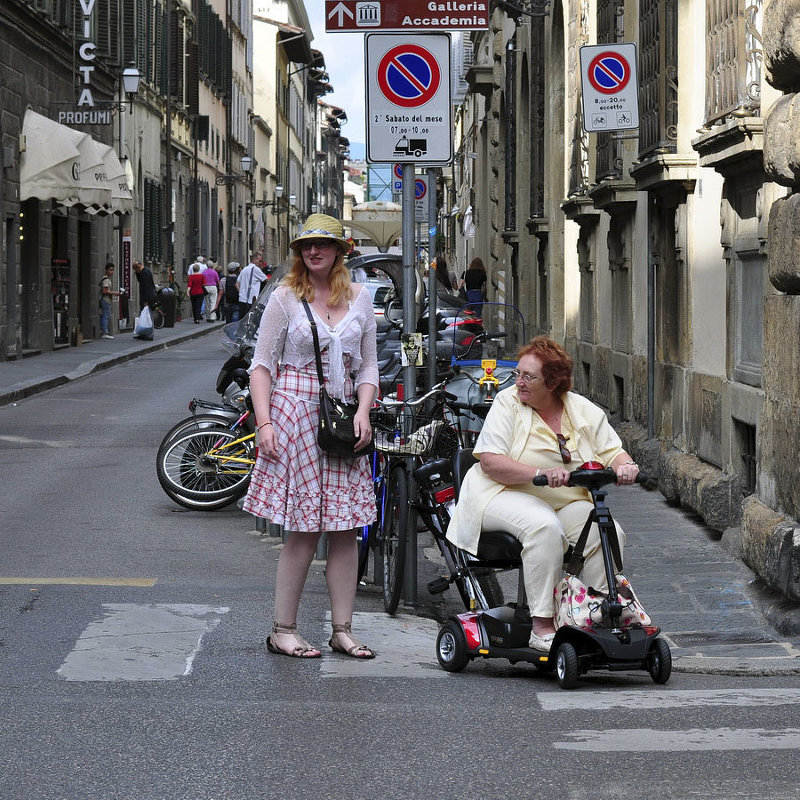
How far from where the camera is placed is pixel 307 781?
4535 millimetres

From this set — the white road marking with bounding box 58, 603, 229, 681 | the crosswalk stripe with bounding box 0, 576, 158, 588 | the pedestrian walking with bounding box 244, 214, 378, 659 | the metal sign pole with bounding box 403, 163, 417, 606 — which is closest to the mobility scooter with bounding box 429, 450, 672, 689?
the pedestrian walking with bounding box 244, 214, 378, 659

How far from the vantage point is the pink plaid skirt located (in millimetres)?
6340

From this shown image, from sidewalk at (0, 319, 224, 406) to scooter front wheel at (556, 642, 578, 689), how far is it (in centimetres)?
1417

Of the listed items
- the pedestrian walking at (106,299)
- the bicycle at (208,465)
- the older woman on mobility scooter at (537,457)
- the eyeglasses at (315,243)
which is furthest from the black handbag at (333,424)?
the pedestrian walking at (106,299)

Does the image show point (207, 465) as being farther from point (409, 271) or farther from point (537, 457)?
point (537, 457)

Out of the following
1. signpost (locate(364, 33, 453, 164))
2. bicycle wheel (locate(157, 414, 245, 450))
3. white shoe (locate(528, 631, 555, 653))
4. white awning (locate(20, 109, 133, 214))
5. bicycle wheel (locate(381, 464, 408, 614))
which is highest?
white awning (locate(20, 109, 133, 214))

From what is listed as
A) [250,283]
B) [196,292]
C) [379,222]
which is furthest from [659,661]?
[379,222]

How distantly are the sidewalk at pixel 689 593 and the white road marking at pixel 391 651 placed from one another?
434 millimetres

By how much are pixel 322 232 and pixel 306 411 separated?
2.38ft

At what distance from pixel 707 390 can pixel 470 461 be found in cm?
383

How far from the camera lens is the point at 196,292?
45281mm

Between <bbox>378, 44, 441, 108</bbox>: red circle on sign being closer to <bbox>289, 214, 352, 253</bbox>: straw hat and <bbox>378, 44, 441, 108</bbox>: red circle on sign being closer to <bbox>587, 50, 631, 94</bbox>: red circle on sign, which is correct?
<bbox>289, 214, 352, 253</bbox>: straw hat

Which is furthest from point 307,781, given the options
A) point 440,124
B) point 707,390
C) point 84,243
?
point 84,243

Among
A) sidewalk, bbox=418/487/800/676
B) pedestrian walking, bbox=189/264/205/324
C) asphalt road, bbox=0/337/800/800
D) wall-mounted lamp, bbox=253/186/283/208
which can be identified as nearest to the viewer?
asphalt road, bbox=0/337/800/800
